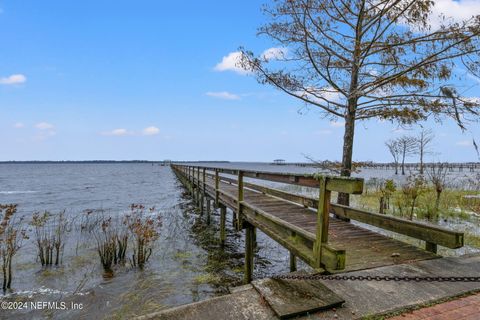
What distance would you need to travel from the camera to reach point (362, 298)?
343cm

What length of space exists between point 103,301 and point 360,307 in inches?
208

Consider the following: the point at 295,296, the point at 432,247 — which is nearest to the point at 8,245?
the point at 295,296

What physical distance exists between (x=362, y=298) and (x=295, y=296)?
76cm

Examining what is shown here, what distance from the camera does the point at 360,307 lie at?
3.22m

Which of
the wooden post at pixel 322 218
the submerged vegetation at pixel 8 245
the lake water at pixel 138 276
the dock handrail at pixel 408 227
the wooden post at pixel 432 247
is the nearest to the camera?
the wooden post at pixel 322 218

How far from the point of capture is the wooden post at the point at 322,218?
3.38m

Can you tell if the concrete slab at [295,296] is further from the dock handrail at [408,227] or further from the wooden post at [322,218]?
the dock handrail at [408,227]

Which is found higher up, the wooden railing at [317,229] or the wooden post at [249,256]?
the wooden railing at [317,229]

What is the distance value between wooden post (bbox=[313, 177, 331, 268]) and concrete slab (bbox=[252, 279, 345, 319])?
0.30m

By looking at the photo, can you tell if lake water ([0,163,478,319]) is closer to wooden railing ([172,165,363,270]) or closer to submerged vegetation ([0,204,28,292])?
submerged vegetation ([0,204,28,292])

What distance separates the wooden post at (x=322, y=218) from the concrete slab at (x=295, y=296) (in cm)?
30

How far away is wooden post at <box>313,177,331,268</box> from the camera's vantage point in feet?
11.1

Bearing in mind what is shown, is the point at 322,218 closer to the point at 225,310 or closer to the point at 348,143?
the point at 225,310

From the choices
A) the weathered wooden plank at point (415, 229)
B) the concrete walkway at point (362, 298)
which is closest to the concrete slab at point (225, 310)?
the concrete walkway at point (362, 298)
